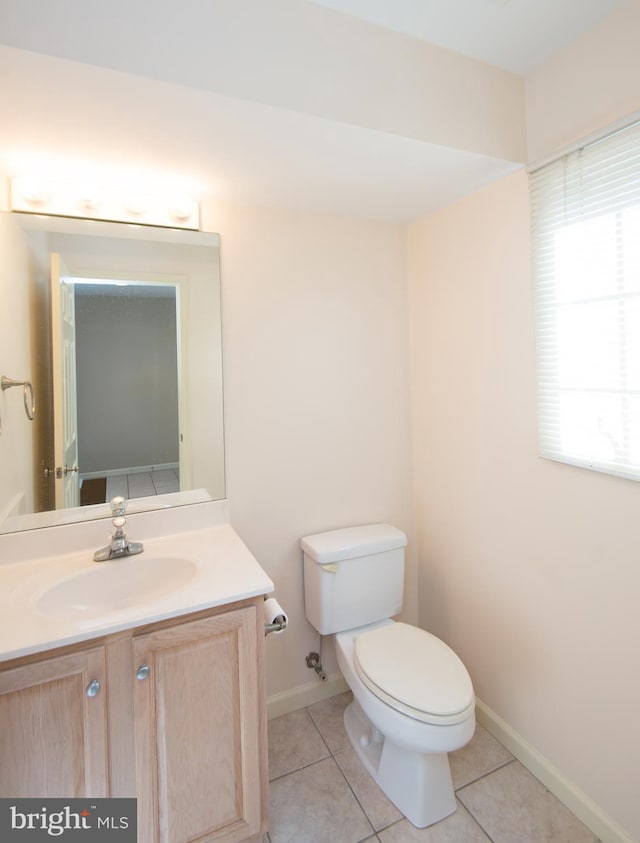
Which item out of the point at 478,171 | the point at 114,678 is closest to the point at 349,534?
the point at 114,678

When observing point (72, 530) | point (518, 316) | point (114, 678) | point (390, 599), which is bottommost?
point (390, 599)

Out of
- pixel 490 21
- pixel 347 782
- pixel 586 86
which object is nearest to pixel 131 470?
pixel 347 782

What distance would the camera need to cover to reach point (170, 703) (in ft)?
3.72

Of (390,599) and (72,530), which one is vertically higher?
(72,530)

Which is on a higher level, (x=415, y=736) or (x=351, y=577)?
(x=351, y=577)

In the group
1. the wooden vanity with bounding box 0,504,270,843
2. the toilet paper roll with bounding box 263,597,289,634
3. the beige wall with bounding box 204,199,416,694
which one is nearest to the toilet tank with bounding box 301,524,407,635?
the beige wall with bounding box 204,199,416,694

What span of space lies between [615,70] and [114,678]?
2157 millimetres

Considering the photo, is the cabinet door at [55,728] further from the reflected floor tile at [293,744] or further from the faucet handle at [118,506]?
the reflected floor tile at [293,744]

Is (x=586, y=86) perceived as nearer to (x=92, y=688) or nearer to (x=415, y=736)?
(x=415, y=736)

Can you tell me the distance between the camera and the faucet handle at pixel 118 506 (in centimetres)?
150

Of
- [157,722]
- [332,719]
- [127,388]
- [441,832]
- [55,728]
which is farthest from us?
[332,719]

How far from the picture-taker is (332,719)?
6.06 ft

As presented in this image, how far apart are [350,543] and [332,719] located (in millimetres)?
792

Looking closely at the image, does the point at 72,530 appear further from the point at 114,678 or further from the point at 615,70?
the point at 615,70
